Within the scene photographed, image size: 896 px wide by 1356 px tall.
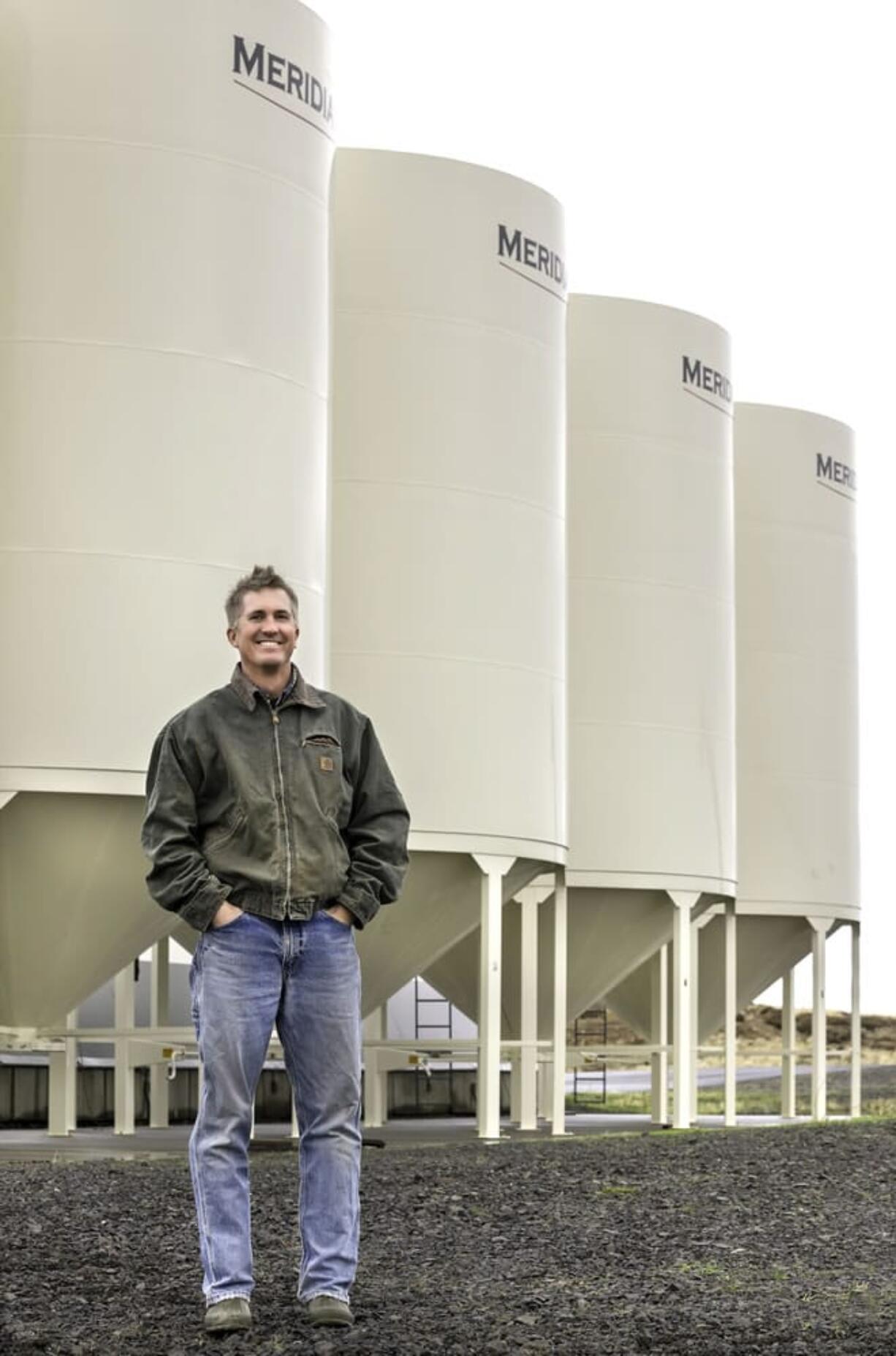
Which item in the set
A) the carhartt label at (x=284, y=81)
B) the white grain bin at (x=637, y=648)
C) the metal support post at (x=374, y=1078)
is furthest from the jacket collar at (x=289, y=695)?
the white grain bin at (x=637, y=648)

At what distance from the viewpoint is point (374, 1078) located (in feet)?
78.8

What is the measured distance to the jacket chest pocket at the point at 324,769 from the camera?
6820 millimetres

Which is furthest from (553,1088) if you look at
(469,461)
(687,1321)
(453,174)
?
(687,1321)

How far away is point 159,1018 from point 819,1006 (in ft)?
36.2

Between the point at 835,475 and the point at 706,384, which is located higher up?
the point at 706,384

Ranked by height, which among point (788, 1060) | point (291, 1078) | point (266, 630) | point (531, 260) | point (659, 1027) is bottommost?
point (788, 1060)

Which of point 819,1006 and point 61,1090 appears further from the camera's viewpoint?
point 819,1006

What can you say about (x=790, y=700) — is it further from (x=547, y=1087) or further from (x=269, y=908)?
(x=269, y=908)

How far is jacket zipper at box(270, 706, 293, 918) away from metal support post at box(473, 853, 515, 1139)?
44.0 feet

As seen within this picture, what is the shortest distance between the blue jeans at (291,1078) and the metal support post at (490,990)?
1337 centimetres

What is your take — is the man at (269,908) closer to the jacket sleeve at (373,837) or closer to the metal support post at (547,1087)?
the jacket sleeve at (373,837)

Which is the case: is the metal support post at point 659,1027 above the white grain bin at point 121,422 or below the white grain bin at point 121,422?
below

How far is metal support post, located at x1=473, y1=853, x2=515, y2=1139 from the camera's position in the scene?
20266mm

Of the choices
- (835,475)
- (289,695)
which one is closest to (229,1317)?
(289,695)
